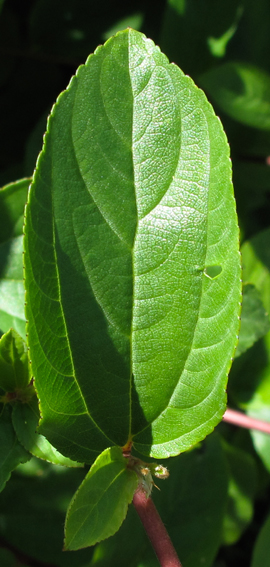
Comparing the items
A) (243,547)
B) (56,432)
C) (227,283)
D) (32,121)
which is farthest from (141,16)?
(243,547)

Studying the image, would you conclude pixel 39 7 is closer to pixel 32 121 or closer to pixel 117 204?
pixel 32 121

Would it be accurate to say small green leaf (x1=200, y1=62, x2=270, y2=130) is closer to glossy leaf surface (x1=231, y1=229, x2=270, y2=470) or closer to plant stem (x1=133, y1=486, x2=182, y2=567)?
glossy leaf surface (x1=231, y1=229, x2=270, y2=470)

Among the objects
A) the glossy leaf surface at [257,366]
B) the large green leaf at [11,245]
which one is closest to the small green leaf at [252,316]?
the glossy leaf surface at [257,366]

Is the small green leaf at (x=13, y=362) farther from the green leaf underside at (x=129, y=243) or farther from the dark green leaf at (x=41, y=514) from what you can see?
the dark green leaf at (x=41, y=514)

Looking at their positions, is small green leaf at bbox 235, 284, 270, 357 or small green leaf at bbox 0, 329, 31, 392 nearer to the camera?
small green leaf at bbox 0, 329, 31, 392

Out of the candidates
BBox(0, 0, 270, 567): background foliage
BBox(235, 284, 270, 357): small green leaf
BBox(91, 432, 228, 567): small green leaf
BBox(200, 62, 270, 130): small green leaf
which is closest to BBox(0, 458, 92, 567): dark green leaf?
BBox(0, 0, 270, 567): background foliage
